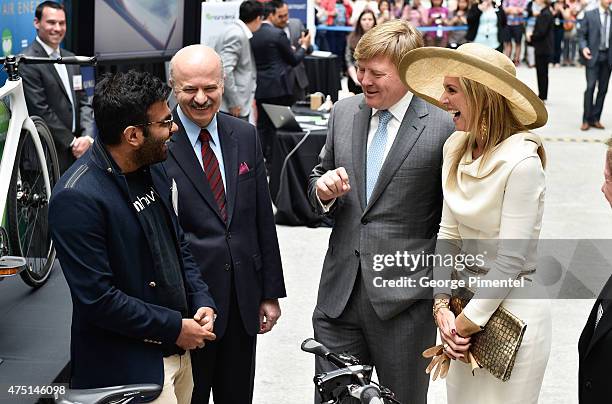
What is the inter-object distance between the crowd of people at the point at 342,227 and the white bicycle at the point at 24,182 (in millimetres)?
1420

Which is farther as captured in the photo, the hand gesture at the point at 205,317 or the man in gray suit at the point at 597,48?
the man in gray suit at the point at 597,48

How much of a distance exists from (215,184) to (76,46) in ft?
18.8

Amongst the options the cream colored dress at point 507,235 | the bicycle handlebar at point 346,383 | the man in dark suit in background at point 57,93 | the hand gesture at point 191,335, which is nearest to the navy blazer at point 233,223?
the hand gesture at point 191,335

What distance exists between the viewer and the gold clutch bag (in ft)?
9.78

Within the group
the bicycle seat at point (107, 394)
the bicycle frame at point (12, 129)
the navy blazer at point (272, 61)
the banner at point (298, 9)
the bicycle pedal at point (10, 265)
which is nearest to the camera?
the bicycle seat at point (107, 394)

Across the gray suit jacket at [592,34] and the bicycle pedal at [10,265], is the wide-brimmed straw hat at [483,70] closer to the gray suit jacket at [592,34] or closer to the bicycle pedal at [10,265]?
the bicycle pedal at [10,265]

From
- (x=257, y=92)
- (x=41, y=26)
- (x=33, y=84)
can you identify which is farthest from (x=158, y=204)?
(x=257, y=92)

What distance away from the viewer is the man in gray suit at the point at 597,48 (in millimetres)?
13859

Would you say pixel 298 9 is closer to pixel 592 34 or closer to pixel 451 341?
pixel 592 34

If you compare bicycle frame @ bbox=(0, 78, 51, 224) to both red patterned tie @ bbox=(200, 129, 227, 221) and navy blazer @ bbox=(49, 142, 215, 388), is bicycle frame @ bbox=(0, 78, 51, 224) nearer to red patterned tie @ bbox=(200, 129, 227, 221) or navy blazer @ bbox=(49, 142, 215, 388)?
red patterned tie @ bbox=(200, 129, 227, 221)

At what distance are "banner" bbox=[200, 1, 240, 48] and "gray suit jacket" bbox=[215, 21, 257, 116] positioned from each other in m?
0.30

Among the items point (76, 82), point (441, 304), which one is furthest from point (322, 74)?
point (441, 304)

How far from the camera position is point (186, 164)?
3.46 m

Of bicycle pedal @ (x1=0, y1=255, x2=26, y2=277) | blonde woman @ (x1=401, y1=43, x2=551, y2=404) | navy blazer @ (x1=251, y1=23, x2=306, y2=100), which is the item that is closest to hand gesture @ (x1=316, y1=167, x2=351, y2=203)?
blonde woman @ (x1=401, y1=43, x2=551, y2=404)
